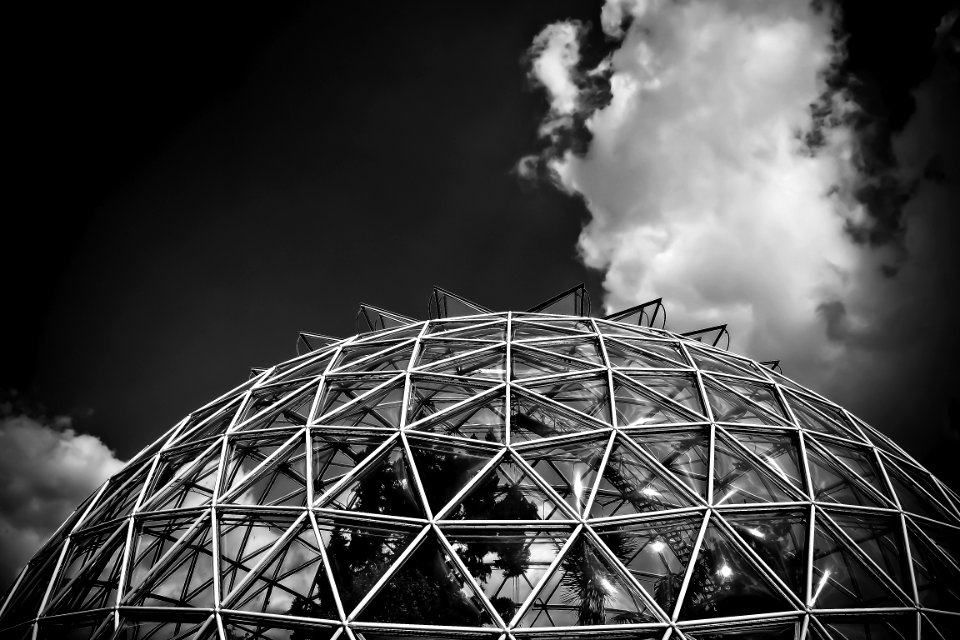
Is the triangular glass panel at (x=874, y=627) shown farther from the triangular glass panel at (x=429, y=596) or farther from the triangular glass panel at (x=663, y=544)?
the triangular glass panel at (x=429, y=596)

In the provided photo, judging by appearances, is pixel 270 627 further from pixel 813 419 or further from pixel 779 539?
pixel 813 419

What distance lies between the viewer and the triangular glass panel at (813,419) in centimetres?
1316

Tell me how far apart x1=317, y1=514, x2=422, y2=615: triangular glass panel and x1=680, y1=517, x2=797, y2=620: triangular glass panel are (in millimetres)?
4986

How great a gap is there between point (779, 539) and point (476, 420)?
6.62 meters

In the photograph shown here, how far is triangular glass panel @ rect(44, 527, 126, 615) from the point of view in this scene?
9984 millimetres

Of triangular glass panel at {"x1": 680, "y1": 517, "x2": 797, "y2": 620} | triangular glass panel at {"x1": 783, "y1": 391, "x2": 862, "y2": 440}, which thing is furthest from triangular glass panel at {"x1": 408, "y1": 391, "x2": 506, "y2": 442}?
triangular glass panel at {"x1": 783, "y1": 391, "x2": 862, "y2": 440}

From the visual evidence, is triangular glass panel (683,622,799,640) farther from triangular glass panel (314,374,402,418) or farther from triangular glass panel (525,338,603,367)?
triangular glass panel (314,374,402,418)

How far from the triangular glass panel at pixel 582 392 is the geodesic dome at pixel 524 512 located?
0.18 feet

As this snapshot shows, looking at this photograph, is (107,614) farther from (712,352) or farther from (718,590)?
(712,352)

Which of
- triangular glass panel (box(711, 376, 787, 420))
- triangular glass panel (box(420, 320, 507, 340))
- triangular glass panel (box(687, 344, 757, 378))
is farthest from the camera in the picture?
triangular glass panel (box(687, 344, 757, 378))

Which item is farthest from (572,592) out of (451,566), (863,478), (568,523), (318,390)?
(863,478)

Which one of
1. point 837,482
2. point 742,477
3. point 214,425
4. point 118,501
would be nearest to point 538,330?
point 742,477

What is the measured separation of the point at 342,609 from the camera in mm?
7156

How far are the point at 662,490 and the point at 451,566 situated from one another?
4662 mm
